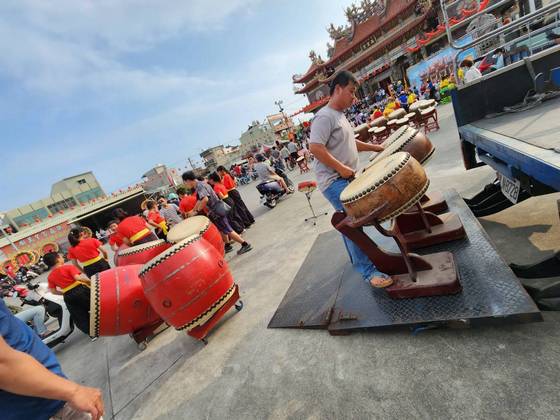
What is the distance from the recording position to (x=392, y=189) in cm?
172

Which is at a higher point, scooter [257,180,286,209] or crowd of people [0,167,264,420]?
crowd of people [0,167,264,420]

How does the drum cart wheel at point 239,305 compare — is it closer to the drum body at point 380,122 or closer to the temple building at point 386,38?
the drum body at point 380,122

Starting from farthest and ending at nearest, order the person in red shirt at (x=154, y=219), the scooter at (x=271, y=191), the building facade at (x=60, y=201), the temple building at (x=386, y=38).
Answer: the building facade at (x=60, y=201)
the temple building at (x=386, y=38)
the scooter at (x=271, y=191)
the person in red shirt at (x=154, y=219)

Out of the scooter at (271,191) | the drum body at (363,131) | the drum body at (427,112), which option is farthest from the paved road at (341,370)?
the drum body at (363,131)

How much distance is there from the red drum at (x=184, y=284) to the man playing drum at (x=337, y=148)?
1454mm

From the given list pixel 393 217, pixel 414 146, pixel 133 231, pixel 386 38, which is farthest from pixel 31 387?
pixel 386 38

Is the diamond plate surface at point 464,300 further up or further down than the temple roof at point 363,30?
further down

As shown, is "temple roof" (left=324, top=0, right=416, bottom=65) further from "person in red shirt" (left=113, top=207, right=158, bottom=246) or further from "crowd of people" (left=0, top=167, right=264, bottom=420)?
"person in red shirt" (left=113, top=207, right=158, bottom=246)

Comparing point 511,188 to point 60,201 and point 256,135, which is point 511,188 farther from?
point 256,135

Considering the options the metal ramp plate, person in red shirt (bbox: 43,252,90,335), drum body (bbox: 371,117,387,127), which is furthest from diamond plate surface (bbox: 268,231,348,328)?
drum body (bbox: 371,117,387,127)

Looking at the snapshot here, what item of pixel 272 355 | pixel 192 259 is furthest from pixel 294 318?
pixel 192 259

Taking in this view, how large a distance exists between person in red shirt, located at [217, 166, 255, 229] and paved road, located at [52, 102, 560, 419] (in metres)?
3.87

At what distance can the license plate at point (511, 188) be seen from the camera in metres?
2.06

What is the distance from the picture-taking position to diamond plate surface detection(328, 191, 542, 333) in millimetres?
1668
